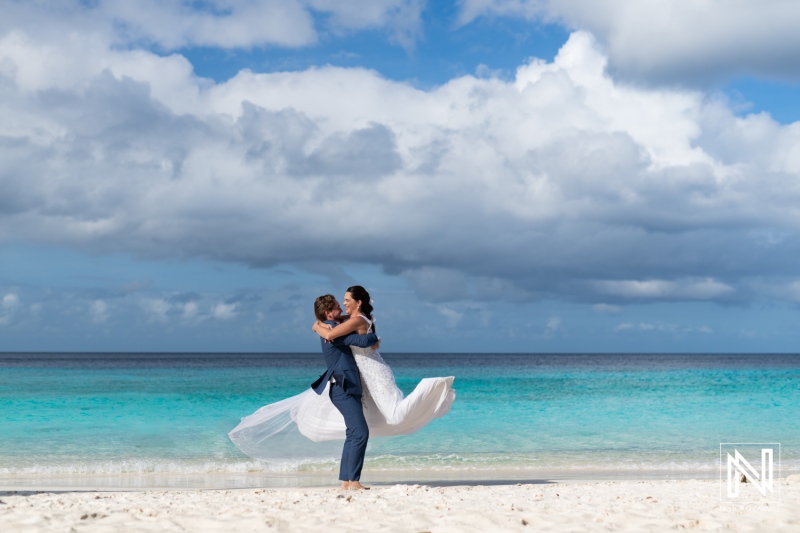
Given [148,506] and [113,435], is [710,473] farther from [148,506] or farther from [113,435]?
[113,435]

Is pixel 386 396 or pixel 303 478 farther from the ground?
pixel 386 396

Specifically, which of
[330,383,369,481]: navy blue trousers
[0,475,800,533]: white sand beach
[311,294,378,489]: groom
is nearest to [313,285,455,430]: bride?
[311,294,378,489]: groom

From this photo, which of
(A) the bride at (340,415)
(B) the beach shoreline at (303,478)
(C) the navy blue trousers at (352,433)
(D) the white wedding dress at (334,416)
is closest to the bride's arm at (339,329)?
(A) the bride at (340,415)

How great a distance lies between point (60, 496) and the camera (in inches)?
299

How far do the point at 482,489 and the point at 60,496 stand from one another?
14.4 feet

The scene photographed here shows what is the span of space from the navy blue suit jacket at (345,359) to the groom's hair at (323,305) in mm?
88

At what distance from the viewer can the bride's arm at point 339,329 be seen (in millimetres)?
7793

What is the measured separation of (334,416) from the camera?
852 cm

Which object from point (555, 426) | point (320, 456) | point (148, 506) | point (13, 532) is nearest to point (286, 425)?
point (320, 456)

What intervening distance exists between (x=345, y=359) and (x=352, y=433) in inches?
30.8

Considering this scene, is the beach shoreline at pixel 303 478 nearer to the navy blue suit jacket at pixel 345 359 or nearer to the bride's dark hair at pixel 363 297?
the navy blue suit jacket at pixel 345 359

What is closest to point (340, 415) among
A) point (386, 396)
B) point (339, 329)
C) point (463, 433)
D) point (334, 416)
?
point (334, 416)

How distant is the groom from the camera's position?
797 centimetres

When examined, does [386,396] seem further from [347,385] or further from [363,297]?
[363,297]
